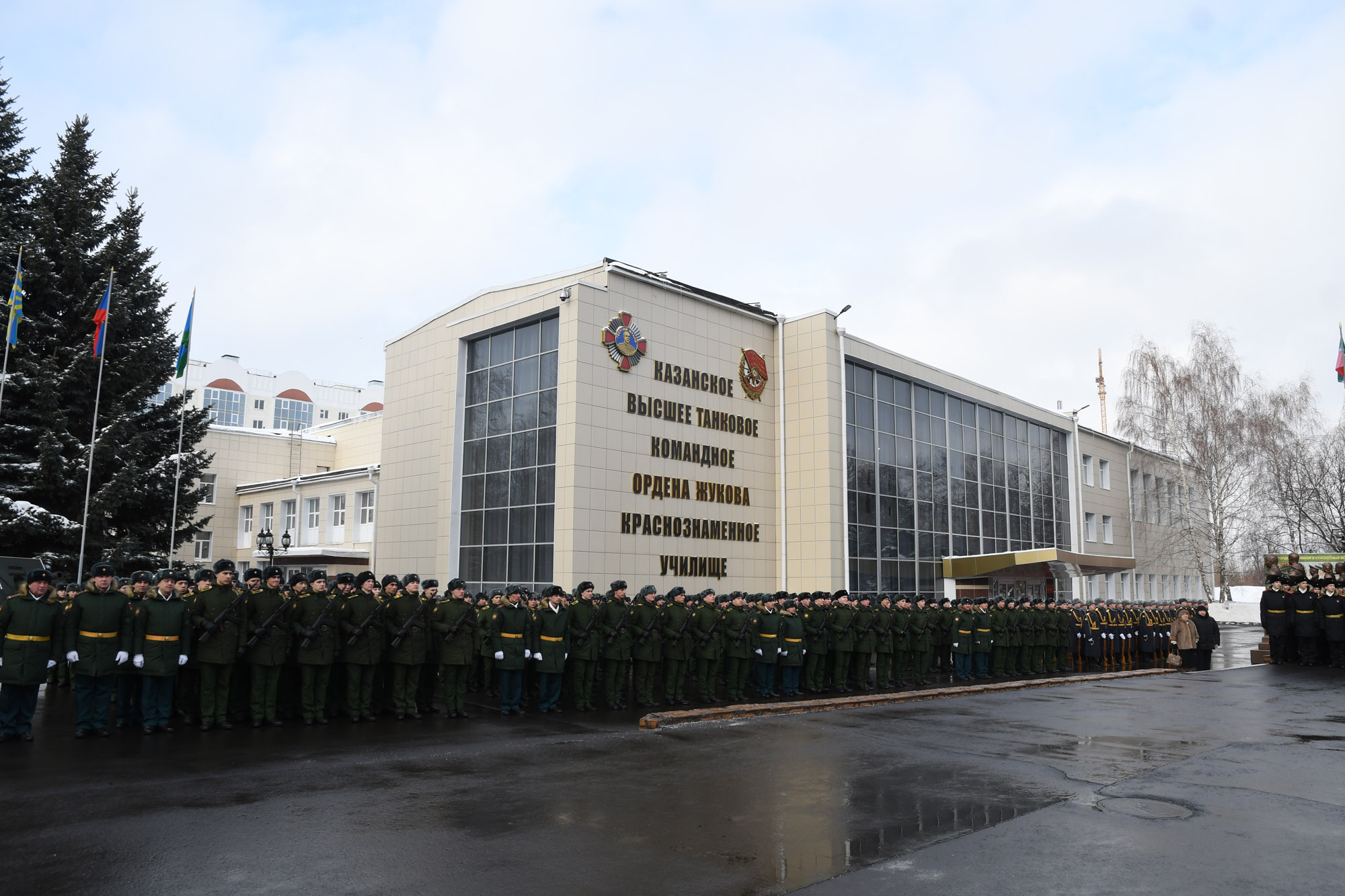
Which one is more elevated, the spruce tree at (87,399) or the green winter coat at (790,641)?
the spruce tree at (87,399)

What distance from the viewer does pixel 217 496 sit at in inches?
1629

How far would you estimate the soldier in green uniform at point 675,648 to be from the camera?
14.0 metres

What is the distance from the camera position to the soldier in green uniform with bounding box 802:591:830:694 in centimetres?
1584

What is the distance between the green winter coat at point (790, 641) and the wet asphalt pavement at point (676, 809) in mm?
3608

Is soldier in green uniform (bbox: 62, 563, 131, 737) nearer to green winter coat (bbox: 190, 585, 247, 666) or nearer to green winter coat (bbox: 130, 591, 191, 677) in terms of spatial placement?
green winter coat (bbox: 130, 591, 191, 677)

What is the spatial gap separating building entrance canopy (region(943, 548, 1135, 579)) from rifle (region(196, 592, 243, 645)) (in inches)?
930

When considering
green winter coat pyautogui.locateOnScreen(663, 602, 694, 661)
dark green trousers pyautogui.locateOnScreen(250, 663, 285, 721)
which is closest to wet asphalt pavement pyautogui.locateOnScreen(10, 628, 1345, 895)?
dark green trousers pyautogui.locateOnScreen(250, 663, 285, 721)

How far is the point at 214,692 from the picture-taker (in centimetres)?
1073

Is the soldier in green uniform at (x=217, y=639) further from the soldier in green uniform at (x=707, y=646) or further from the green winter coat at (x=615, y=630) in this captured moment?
the soldier in green uniform at (x=707, y=646)

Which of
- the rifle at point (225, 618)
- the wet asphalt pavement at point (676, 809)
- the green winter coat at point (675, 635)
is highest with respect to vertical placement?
the rifle at point (225, 618)

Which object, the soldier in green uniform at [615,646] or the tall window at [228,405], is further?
the tall window at [228,405]

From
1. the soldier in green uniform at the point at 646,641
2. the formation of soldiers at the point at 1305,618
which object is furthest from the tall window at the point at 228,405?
the formation of soldiers at the point at 1305,618

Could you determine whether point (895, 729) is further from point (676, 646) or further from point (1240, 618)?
point (1240, 618)

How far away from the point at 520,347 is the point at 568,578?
7048mm
